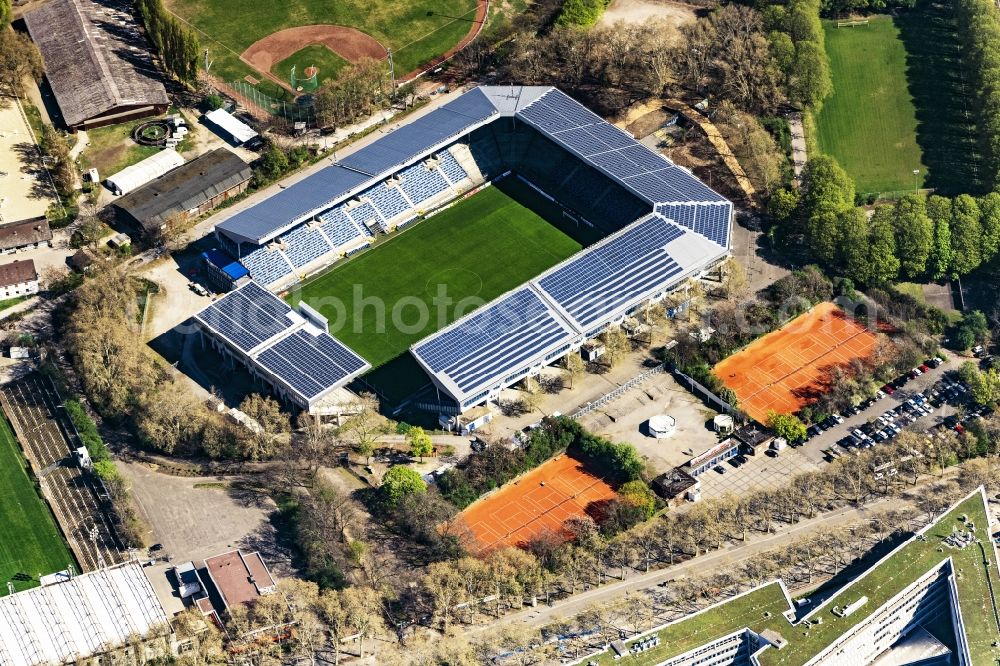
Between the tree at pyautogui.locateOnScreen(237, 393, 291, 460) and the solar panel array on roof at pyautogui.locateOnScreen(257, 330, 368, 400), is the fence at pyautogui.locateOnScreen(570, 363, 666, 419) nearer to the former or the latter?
the solar panel array on roof at pyautogui.locateOnScreen(257, 330, 368, 400)

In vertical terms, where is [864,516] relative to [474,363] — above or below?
below

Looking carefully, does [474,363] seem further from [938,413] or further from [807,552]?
[938,413]

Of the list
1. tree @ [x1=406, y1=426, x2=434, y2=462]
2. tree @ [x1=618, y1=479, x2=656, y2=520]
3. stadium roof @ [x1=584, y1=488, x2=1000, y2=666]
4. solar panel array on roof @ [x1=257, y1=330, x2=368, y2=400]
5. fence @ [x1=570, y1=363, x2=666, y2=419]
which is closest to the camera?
stadium roof @ [x1=584, y1=488, x2=1000, y2=666]

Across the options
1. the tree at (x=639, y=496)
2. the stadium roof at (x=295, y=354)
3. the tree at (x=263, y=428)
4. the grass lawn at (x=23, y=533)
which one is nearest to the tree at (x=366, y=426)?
the stadium roof at (x=295, y=354)

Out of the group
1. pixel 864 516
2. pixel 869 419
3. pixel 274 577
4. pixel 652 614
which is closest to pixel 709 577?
pixel 652 614

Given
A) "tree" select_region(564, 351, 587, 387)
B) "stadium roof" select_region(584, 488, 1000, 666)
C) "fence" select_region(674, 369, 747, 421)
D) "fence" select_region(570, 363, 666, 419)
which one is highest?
"tree" select_region(564, 351, 587, 387)

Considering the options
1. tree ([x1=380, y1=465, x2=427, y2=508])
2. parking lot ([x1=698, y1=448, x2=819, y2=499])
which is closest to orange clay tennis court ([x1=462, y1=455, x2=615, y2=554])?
tree ([x1=380, y1=465, x2=427, y2=508])

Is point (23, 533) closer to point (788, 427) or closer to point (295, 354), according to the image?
point (295, 354)
